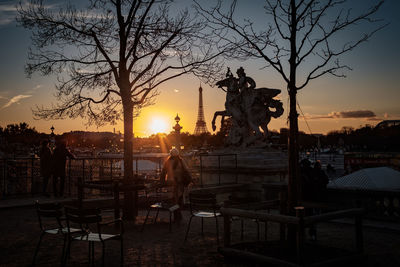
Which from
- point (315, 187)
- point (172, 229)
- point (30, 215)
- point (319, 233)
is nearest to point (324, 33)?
point (315, 187)

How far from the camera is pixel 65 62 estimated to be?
13.3m

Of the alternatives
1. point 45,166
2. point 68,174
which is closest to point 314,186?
point 45,166

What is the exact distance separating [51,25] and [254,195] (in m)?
10.0

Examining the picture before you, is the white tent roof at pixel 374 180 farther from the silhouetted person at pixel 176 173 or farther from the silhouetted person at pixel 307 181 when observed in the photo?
the silhouetted person at pixel 176 173

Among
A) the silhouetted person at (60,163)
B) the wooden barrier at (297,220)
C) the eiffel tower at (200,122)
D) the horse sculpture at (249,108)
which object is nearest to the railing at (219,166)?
the horse sculpture at (249,108)

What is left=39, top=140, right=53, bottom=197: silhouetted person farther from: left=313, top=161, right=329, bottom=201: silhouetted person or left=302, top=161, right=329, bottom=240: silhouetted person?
left=313, top=161, right=329, bottom=201: silhouetted person

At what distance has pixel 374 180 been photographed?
12477mm

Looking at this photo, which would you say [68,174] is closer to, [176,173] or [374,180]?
[176,173]

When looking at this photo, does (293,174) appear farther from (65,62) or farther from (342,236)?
(65,62)

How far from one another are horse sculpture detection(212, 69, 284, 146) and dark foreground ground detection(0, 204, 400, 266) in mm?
7403

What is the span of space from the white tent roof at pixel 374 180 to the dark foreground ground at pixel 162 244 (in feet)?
4.33

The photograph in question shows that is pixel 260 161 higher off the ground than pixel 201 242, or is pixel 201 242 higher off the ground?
pixel 260 161

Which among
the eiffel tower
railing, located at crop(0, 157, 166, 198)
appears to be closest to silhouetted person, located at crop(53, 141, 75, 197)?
railing, located at crop(0, 157, 166, 198)

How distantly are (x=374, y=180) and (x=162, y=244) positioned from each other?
22.1 feet
